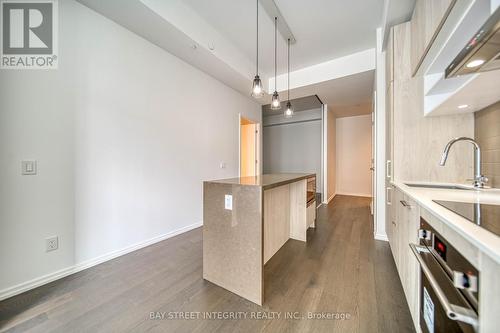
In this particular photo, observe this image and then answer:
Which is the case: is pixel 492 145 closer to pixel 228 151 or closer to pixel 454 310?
pixel 454 310

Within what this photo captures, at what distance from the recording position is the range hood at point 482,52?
696 millimetres

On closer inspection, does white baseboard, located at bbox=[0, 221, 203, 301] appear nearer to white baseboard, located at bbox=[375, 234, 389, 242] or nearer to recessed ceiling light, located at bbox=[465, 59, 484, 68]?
white baseboard, located at bbox=[375, 234, 389, 242]

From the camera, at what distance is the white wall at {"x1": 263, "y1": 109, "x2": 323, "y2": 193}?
5.84 metres

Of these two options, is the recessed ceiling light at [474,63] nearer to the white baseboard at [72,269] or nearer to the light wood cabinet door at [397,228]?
the light wood cabinet door at [397,228]

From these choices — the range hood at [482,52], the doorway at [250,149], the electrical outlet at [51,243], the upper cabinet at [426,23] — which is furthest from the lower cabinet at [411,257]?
the doorway at [250,149]

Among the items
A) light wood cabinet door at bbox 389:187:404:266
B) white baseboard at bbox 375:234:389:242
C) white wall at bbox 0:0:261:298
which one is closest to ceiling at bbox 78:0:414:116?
white wall at bbox 0:0:261:298

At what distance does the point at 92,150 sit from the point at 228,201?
5.23 feet

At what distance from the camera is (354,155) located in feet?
20.0

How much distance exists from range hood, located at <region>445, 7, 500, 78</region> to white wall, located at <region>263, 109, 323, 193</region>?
190 inches

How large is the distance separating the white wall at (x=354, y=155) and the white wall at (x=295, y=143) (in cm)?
106

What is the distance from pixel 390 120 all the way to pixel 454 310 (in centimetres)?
209

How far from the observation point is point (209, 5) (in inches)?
91.6

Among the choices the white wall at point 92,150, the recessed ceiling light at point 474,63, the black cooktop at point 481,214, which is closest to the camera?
the black cooktop at point 481,214

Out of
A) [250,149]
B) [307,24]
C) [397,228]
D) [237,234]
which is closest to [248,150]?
[250,149]
